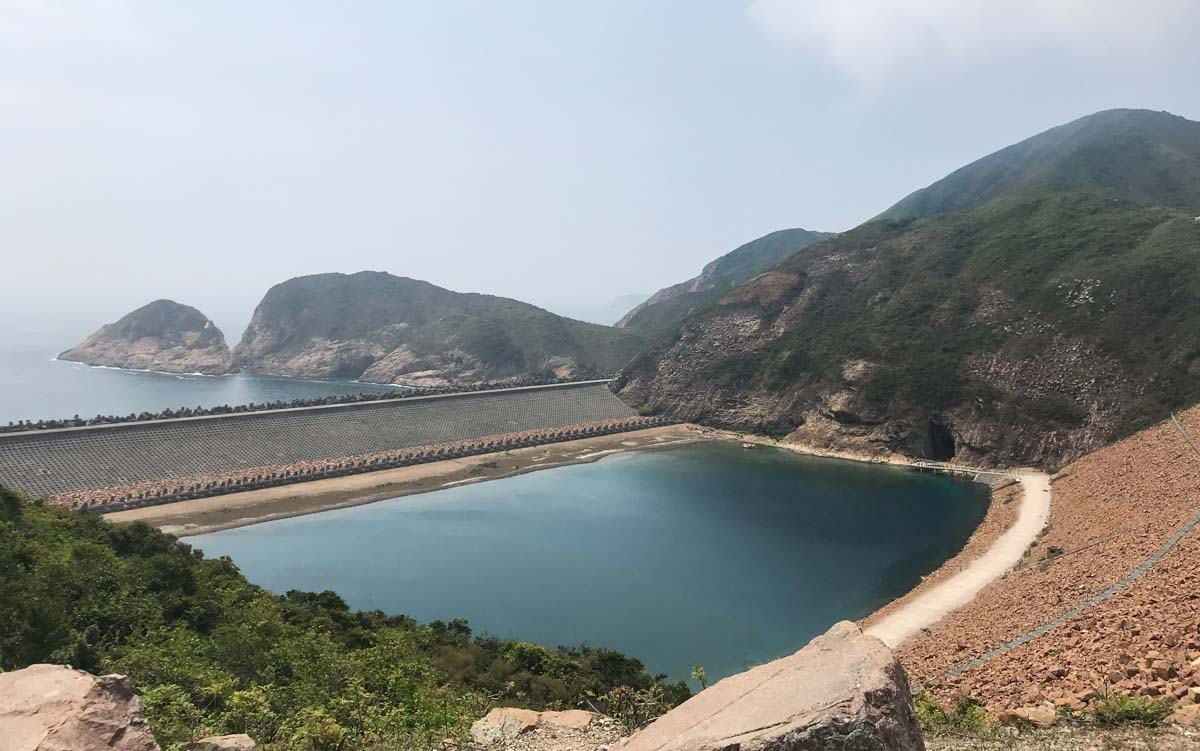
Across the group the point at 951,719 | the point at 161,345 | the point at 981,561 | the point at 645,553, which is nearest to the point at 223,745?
the point at 951,719

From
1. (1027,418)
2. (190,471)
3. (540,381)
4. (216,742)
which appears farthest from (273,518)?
(1027,418)

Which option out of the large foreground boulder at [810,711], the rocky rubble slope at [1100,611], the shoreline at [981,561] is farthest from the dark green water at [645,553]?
the large foreground boulder at [810,711]

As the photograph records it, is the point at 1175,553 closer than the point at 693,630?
Yes

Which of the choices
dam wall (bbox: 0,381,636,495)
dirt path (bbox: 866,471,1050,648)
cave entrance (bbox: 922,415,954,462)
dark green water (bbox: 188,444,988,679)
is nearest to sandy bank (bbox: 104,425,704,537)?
dark green water (bbox: 188,444,988,679)

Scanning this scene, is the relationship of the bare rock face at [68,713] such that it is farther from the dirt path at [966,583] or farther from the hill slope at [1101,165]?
the hill slope at [1101,165]

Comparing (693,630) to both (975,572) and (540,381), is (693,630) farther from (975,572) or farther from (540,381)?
(540,381)

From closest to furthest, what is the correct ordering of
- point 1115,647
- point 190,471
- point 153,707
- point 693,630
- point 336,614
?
point 153,707, point 1115,647, point 336,614, point 693,630, point 190,471
